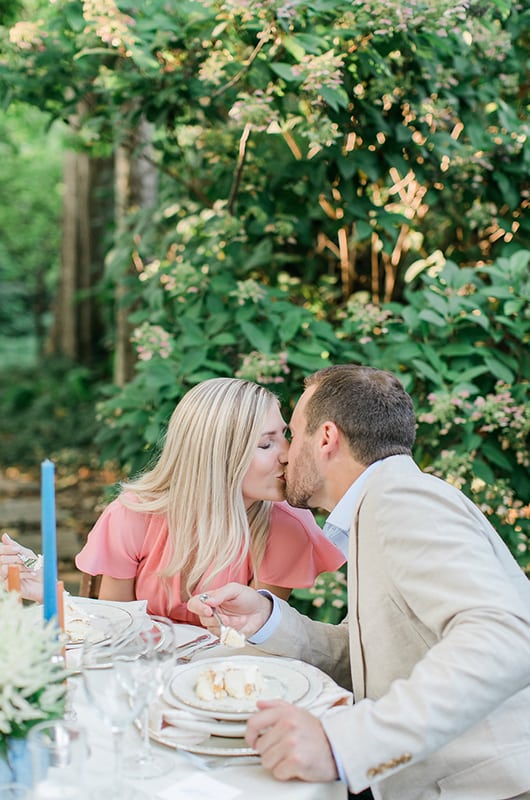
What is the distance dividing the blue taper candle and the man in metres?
0.37

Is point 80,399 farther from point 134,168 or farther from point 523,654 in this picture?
point 523,654

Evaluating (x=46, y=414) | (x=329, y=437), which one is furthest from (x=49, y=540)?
(x=46, y=414)

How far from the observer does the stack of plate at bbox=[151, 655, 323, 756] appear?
1.51m

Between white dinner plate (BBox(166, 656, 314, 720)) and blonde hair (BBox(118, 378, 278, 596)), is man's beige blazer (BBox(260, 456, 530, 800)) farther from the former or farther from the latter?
blonde hair (BBox(118, 378, 278, 596))

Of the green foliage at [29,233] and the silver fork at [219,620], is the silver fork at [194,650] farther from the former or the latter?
the green foliage at [29,233]

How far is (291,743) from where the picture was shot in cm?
142

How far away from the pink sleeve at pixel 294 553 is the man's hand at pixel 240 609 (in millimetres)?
527

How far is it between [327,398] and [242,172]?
208cm

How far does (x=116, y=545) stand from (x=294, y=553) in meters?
0.48

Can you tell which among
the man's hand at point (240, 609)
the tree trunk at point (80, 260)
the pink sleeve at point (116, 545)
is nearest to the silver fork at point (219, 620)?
the man's hand at point (240, 609)

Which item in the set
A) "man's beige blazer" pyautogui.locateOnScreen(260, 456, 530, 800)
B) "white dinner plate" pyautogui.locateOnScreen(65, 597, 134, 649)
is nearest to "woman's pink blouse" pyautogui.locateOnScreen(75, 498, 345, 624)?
"white dinner plate" pyautogui.locateOnScreen(65, 597, 134, 649)

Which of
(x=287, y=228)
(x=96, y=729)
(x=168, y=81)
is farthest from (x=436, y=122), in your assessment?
(x=96, y=729)

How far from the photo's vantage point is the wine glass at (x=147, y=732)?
4.54 ft

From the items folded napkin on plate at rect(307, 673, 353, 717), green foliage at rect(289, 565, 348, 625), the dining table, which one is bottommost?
green foliage at rect(289, 565, 348, 625)
